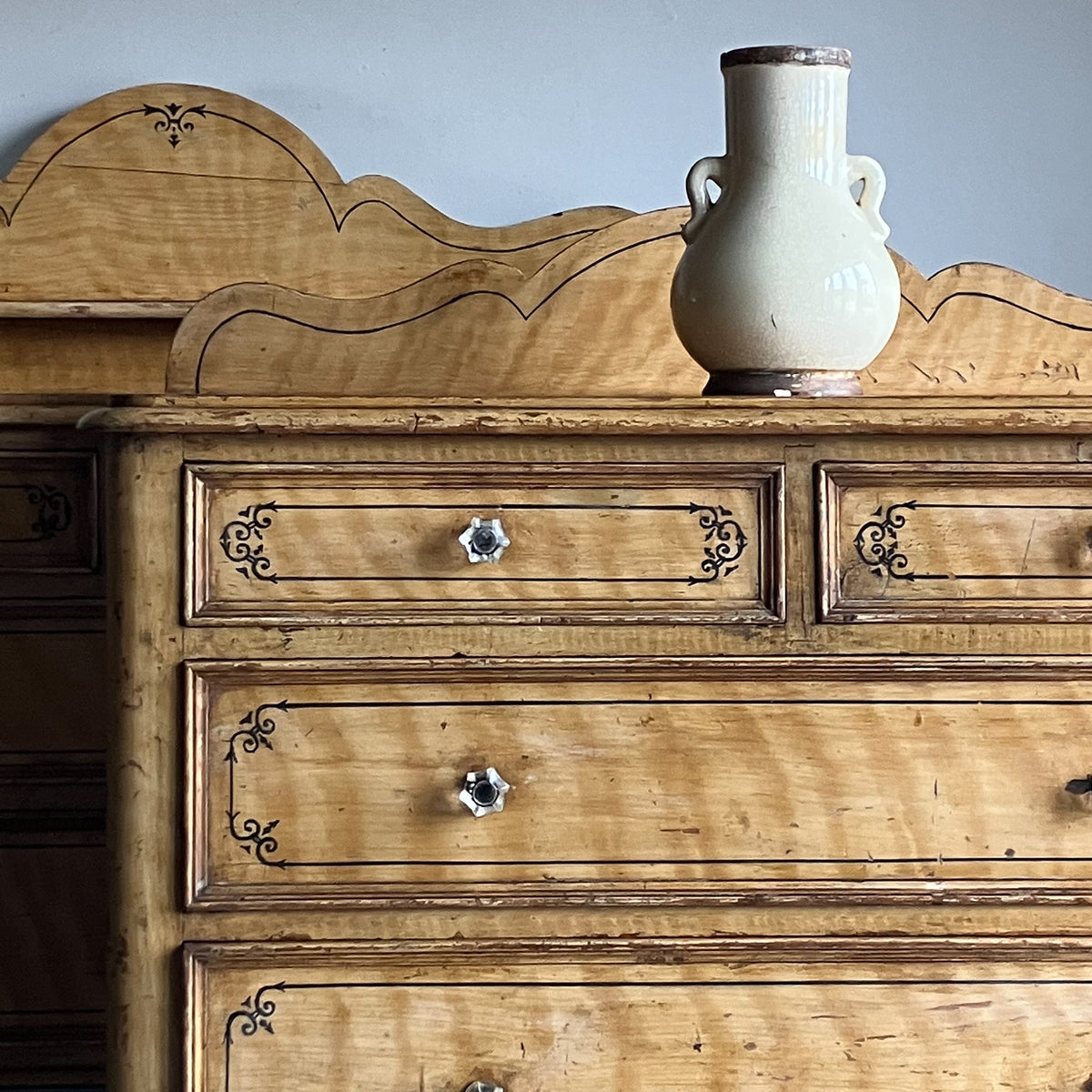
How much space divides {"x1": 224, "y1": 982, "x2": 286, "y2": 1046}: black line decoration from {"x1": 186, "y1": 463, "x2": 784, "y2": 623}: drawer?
0.86 ft

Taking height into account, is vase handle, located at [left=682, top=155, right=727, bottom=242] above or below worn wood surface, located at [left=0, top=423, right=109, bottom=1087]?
above

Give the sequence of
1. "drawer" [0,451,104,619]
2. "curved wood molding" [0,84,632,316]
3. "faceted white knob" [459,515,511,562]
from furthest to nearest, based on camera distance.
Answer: "curved wood molding" [0,84,632,316], "drawer" [0,451,104,619], "faceted white knob" [459,515,511,562]

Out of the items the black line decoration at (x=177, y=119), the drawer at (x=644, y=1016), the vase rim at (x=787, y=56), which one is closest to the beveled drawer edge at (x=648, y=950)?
the drawer at (x=644, y=1016)

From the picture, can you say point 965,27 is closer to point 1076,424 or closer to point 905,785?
point 1076,424

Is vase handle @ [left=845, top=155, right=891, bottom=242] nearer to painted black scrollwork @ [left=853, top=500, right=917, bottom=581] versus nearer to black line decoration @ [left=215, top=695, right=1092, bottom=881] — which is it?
painted black scrollwork @ [left=853, top=500, right=917, bottom=581]

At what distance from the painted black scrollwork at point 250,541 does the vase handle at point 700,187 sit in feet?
1.31

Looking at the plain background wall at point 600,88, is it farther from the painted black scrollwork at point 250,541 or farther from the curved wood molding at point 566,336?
the painted black scrollwork at point 250,541

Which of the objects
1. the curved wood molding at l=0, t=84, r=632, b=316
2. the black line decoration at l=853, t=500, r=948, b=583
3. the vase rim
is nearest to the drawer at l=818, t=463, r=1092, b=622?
the black line decoration at l=853, t=500, r=948, b=583

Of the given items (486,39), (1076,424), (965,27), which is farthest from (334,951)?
(965,27)

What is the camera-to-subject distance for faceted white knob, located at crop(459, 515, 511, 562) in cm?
96

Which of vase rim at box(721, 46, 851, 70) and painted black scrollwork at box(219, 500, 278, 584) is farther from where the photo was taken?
vase rim at box(721, 46, 851, 70)

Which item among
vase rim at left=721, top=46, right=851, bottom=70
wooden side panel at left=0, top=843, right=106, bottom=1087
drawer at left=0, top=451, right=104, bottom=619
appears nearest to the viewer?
vase rim at left=721, top=46, right=851, bottom=70

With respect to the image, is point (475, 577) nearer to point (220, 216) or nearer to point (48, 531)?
point (48, 531)

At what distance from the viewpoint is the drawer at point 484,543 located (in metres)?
0.96
